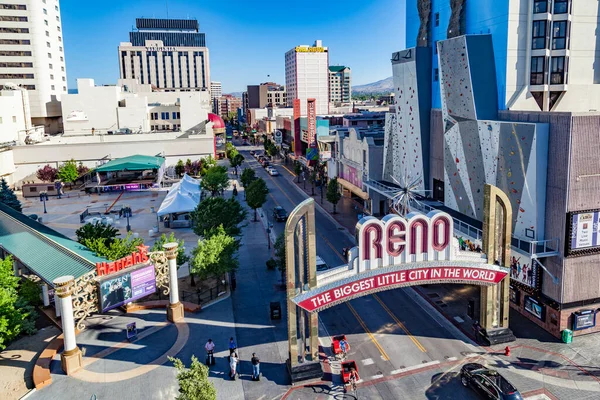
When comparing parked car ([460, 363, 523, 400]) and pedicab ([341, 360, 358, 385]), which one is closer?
parked car ([460, 363, 523, 400])

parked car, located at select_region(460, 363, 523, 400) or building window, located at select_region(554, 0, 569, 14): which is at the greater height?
building window, located at select_region(554, 0, 569, 14)

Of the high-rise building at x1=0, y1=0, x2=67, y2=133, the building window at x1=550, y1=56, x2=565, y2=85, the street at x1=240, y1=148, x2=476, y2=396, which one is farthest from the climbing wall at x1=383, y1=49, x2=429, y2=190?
the high-rise building at x1=0, y1=0, x2=67, y2=133

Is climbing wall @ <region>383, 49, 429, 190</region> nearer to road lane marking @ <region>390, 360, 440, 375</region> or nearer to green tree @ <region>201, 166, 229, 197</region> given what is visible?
road lane marking @ <region>390, 360, 440, 375</region>

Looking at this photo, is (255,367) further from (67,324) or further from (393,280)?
(67,324)

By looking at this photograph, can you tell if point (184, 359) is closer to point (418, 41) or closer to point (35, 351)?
point (35, 351)

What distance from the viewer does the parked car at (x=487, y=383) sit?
23234 millimetres

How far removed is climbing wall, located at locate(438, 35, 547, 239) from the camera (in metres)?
31.6

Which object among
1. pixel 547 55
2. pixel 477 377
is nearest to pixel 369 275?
pixel 477 377

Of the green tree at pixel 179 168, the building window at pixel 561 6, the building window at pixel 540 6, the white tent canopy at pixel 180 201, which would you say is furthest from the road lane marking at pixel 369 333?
the green tree at pixel 179 168

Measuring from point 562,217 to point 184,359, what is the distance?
24.9 m

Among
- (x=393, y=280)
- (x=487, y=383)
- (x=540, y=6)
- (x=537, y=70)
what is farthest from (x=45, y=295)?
(x=540, y=6)

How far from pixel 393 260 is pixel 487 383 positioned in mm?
7737

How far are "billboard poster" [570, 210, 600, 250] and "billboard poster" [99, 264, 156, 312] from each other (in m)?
27.3

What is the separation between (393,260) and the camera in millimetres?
27031
